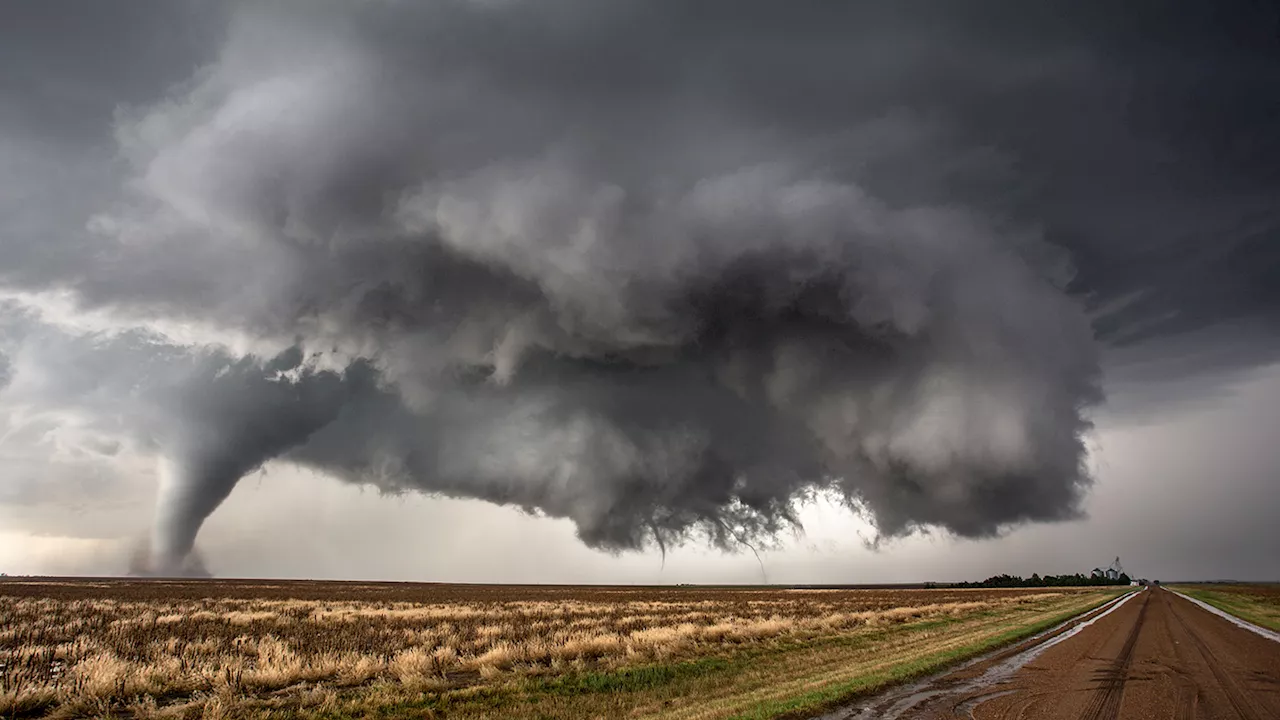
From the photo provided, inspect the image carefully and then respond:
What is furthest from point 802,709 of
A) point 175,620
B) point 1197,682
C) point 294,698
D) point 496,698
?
point 175,620

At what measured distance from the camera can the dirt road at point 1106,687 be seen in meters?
12.0

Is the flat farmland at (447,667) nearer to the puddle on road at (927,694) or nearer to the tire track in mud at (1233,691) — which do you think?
the puddle on road at (927,694)

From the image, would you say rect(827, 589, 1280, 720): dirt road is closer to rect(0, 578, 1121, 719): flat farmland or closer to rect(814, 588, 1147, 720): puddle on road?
rect(814, 588, 1147, 720): puddle on road

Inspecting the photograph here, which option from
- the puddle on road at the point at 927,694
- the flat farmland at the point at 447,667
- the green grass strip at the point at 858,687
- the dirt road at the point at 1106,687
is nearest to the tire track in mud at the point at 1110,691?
the dirt road at the point at 1106,687

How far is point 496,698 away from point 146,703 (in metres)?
7.31

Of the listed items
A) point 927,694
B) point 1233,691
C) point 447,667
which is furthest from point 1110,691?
point 447,667

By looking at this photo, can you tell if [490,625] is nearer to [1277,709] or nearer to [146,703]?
[146,703]

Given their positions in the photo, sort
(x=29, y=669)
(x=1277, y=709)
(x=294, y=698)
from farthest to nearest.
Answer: (x=29, y=669) → (x=294, y=698) → (x=1277, y=709)

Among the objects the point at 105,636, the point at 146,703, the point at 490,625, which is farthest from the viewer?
the point at 490,625

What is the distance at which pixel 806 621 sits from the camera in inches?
1444

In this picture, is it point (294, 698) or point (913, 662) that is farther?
point (913, 662)

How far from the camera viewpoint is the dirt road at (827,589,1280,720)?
12.0 metres

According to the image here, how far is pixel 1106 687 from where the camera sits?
14.6 metres

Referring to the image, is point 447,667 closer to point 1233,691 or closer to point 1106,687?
point 1106,687
